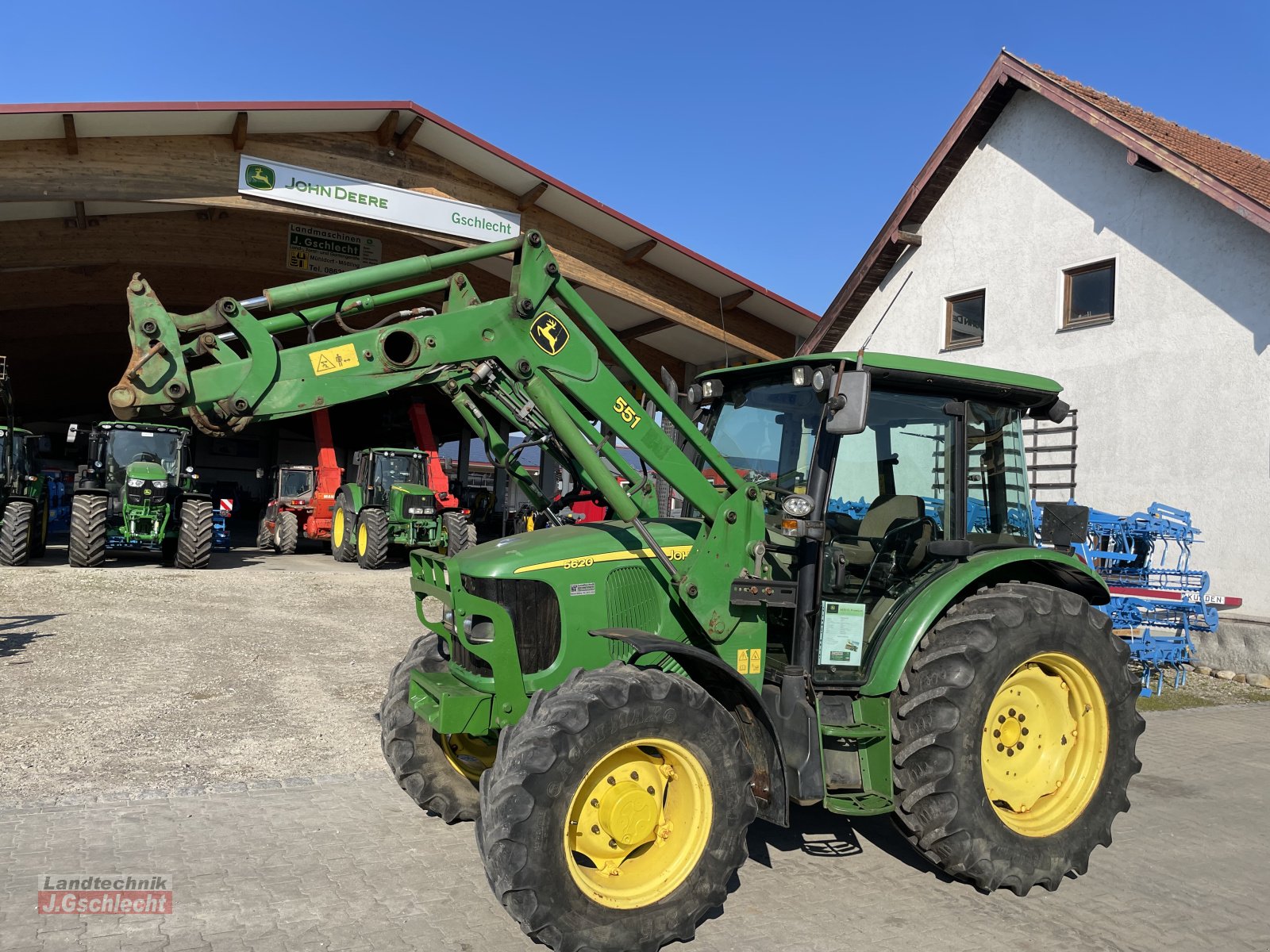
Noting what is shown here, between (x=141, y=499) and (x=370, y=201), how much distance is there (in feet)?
19.6

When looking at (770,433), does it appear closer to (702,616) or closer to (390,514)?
(702,616)

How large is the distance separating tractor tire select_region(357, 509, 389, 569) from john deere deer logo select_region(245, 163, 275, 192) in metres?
5.89

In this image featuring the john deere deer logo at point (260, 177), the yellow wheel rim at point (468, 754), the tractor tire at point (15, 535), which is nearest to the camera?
the yellow wheel rim at point (468, 754)

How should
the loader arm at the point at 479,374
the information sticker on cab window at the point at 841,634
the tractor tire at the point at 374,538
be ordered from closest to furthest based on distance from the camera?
the loader arm at the point at 479,374
the information sticker on cab window at the point at 841,634
the tractor tire at the point at 374,538

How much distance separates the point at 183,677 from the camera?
776 cm

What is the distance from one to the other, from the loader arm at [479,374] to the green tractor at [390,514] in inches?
524

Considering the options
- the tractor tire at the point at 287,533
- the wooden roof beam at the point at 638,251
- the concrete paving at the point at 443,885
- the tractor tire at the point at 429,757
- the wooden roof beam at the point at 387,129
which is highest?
the wooden roof beam at the point at 387,129

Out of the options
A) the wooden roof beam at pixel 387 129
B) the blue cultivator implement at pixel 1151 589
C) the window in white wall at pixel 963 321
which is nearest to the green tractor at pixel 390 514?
the wooden roof beam at pixel 387 129

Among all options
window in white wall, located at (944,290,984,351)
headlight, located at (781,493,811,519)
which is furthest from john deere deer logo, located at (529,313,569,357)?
window in white wall, located at (944,290,984,351)

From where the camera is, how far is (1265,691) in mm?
9039

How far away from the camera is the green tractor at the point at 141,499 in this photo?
47.1 feet

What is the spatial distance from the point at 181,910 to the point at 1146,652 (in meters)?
8.42

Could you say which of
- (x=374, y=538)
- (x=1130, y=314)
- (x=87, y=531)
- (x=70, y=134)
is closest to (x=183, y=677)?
(x=87, y=531)

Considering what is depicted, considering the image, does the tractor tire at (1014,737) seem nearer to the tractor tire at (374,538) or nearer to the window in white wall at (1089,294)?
the window in white wall at (1089,294)
